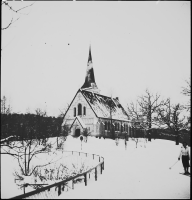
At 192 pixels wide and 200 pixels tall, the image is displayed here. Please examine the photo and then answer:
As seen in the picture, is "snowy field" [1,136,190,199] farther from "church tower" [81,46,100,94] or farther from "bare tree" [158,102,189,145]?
"church tower" [81,46,100,94]

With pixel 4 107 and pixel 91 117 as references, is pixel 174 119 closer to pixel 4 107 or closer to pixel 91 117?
pixel 4 107

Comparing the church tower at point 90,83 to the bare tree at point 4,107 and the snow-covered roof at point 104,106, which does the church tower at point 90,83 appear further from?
the bare tree at point 4,107

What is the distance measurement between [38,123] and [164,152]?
16926mm

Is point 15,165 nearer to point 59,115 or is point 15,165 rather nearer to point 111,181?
point 111,181

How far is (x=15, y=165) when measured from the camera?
1386 cm

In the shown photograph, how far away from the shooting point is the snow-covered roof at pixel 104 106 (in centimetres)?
3412

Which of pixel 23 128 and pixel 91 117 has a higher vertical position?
pixel 91 117

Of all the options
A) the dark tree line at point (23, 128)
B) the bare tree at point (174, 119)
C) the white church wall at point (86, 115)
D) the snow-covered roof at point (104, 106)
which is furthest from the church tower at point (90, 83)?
the bare tree at point (174, 119)

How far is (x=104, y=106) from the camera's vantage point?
37250mm

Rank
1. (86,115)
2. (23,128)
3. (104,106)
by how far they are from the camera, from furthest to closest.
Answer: (104,106) → (86,115) → (23,128)

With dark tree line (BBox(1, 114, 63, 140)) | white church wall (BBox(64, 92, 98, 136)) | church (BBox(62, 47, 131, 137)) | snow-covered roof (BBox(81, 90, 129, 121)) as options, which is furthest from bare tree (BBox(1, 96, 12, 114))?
snow-covered roof (BBox(81, 90, 129, 121))

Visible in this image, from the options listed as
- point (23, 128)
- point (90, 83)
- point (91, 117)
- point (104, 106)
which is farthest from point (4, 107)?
point (90, 83)

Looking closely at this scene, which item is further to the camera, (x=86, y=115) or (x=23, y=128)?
(x=86, y=115)

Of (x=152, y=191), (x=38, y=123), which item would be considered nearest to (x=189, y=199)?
(x=152, y=191)
